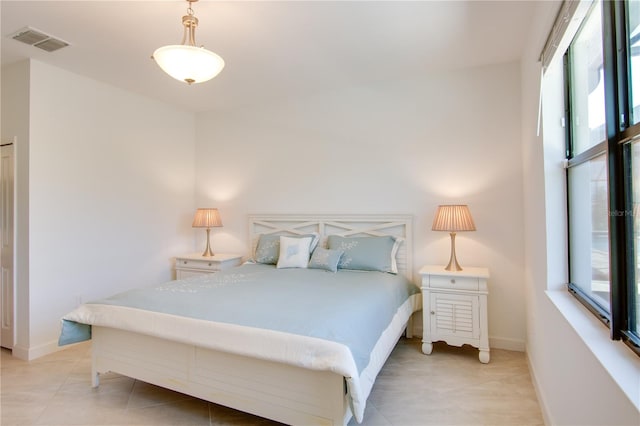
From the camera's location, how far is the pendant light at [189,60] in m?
2.01

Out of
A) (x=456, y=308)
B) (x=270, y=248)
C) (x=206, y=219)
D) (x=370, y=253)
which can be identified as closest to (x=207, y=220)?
(x=206, y=219)

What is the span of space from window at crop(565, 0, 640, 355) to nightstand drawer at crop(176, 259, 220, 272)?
3.51 metres

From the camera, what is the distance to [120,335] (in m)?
2.35

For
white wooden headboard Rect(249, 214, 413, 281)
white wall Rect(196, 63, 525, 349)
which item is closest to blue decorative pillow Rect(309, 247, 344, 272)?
white wooden headboard Rect(249, 214, 413, 281)

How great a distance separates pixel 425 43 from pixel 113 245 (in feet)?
12.1

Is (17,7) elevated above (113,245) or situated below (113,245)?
above

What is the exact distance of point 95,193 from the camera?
3.58m

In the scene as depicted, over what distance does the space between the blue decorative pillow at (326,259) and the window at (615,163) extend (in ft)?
6.62

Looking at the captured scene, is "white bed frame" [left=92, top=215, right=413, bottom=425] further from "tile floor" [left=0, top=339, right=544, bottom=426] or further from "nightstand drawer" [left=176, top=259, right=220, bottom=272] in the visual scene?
"nightstand drawer" [left=176, top=259, right=220, bottom=272]

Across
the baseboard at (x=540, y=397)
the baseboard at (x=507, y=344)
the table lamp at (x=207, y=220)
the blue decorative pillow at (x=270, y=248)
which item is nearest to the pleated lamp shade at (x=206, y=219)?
the table lamp at (x=207, y=220)

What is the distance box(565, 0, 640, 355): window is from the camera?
3.92 feet

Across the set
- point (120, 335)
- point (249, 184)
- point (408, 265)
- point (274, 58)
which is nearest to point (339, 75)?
point (274, 58)

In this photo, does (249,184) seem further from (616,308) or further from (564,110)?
(616,308)

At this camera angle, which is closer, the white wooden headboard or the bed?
the bed
